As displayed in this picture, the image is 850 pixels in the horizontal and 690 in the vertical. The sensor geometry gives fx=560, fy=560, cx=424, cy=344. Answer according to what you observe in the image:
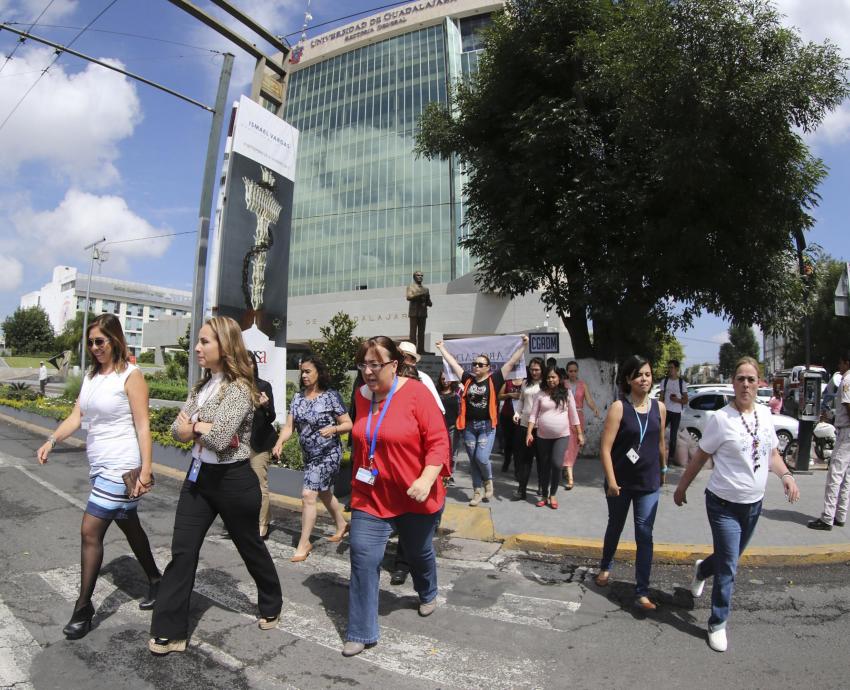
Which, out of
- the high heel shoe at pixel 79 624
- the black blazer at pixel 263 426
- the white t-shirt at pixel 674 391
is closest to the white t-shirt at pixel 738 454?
the black blazer at pixel 263 426

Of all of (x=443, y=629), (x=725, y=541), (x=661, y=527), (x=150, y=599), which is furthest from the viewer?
(x=661, y=527)

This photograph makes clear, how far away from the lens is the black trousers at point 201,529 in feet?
10.3

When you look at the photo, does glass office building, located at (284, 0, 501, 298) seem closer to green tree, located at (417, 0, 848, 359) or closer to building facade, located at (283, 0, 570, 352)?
building facade, located at (283, 0, 570, 352)

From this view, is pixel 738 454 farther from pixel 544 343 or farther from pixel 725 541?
pixel 544 343

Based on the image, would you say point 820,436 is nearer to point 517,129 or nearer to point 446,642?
point 517,129

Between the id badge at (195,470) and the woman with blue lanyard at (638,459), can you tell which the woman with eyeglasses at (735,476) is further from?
the id badge at (195,470)


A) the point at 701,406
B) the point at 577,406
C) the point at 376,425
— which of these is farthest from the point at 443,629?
the point at 701,406

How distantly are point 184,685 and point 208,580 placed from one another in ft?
5.29

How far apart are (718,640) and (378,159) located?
2162 inches

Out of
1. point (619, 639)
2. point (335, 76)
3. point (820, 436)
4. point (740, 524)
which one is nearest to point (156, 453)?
point (619, 639)

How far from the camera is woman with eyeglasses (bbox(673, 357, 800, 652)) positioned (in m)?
3.54

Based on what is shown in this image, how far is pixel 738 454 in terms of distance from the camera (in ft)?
11.8

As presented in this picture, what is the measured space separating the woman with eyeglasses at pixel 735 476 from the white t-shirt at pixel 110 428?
373 centimetres

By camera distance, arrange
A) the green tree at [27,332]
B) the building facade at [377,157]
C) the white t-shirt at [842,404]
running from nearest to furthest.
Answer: the white t-shirt at [842,404]
the building facade at [377,157]
the green tree at [27,332]
